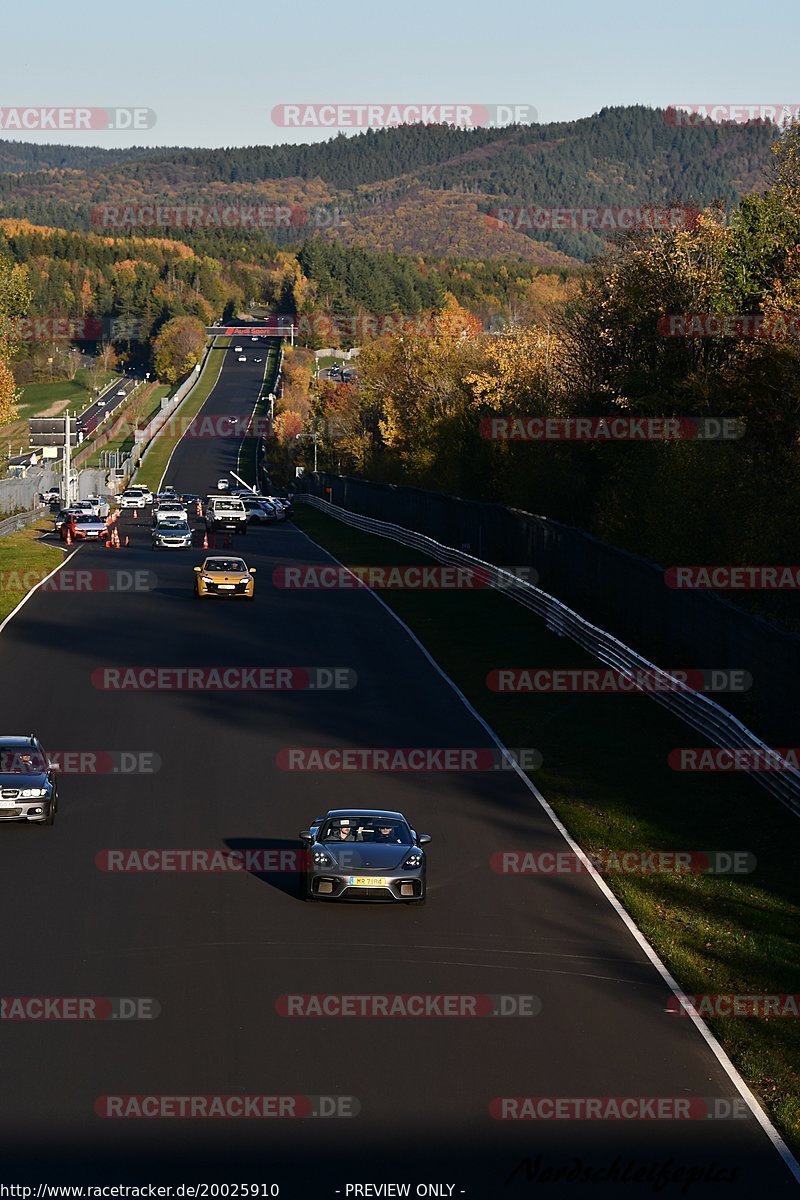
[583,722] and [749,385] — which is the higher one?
[749,385]

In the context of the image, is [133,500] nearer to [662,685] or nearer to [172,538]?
[172,538]

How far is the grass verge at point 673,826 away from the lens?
14.8 metres

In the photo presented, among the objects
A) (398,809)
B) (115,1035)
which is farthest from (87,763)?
(115,1035)

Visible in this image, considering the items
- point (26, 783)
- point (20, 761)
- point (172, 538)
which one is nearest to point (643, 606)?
point (20, 761)

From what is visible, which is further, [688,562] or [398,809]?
[688,562]

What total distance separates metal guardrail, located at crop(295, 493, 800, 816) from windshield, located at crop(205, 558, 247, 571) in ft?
28.7

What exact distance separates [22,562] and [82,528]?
13.1 m

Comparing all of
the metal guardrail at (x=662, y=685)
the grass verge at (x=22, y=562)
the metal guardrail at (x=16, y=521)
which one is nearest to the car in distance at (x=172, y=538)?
the grass verge at (x=22, y=562)

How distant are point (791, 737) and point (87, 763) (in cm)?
1226

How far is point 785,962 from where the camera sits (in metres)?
16.8

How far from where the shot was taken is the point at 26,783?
68.6ft

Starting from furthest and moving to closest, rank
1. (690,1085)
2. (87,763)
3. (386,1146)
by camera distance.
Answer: (87,763)
(690,1085)
(386,1146)

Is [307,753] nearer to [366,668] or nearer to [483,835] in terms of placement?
[483,835]

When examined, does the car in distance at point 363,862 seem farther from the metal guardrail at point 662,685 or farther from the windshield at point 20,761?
the metal guardrail at point 662,685
